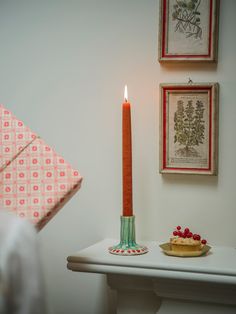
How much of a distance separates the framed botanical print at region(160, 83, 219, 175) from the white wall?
26 millimetres

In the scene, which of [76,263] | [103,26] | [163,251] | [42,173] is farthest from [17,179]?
[103,26]

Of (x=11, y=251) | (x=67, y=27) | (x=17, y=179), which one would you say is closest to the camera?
(x=11, y=251)

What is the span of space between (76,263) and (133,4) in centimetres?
66

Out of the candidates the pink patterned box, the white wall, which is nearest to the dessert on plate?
the white wall

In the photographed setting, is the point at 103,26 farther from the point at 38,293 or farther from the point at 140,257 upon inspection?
the point at 38,293

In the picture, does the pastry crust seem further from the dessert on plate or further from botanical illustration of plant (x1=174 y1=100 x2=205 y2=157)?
botanical illustration of plant (x1=174 y1=100 x2=205 y2=157)

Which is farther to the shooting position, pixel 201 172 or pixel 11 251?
pixel 201 172

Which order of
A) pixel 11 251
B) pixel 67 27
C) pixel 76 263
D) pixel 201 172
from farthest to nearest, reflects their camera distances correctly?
Answer: 1. pixel 67 27
2. pixel 201 172
3. pixel 76 263
4. pixel 11 251

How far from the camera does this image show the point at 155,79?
124 centimetres

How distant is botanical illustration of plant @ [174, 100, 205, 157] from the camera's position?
1.20 metres

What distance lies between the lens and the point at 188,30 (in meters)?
1.19

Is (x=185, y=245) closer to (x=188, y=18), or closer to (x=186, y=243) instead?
(x=186, y=243)

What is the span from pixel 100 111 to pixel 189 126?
0.24 m

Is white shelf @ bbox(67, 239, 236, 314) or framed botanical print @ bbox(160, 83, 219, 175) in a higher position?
framed botanical print @ bbox(160, 83, 219, 175)
